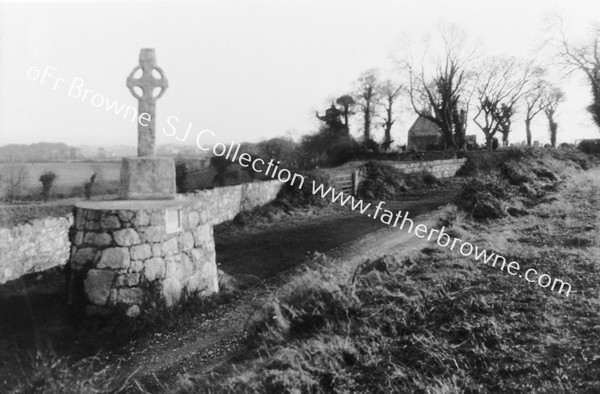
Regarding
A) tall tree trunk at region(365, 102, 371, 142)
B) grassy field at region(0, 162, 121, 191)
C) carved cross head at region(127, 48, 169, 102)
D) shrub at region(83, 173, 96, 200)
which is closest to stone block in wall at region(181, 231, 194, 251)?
carved cross head at region(127, 48, 169, 102)

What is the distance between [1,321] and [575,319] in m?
6.19

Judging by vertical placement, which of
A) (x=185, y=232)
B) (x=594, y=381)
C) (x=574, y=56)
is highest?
(x=574, y=56)

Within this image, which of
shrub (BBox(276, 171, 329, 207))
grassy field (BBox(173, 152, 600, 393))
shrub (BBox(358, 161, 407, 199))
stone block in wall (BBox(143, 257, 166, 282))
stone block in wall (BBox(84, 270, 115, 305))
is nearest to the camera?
grassy field (BBox(173, 152, 600, 393))

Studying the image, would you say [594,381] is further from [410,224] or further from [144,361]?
[410,224]

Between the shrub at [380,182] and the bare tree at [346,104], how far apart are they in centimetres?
2165

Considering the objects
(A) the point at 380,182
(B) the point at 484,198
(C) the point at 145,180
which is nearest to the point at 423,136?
(A) the point at 380,182

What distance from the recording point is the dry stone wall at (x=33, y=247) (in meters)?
7.59

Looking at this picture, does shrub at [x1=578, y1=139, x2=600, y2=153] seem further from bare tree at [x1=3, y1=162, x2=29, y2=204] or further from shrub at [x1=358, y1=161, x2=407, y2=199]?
bare tree at [x1=3, y1=162, x2=29, y2=204]

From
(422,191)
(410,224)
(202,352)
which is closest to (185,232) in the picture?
(202,352)

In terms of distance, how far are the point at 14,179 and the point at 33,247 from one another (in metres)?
7.28

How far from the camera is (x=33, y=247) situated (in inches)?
322

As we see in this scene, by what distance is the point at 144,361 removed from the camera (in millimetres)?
4781

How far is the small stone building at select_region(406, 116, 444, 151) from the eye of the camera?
5197 cm

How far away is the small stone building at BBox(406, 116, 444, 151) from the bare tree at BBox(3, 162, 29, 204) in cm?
4248
